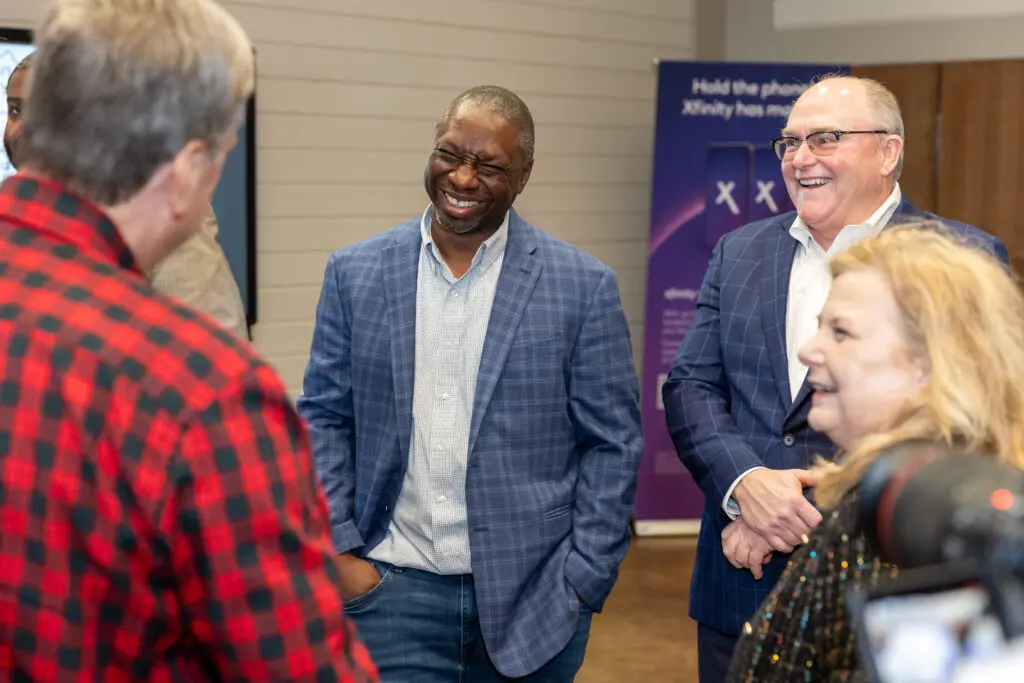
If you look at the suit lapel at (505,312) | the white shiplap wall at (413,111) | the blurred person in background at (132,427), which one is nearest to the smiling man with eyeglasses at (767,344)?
the suit lapel at (505,312)

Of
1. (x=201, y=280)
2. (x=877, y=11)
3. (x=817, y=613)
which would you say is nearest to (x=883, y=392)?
(x=817, y=613)

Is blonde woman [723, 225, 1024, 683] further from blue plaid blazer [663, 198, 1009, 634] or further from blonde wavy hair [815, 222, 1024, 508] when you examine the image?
blue plaid blazer [663, 198, 1009, 634]

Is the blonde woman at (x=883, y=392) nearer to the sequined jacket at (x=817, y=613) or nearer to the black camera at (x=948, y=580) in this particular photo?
the sequined jacket at (x=817, y=613)

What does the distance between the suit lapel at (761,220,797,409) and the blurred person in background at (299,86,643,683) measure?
29 centimetres

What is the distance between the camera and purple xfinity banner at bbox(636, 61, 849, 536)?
554 cm

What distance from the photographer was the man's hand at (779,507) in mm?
2275

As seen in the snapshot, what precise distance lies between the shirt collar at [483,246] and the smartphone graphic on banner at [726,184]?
3218 mm

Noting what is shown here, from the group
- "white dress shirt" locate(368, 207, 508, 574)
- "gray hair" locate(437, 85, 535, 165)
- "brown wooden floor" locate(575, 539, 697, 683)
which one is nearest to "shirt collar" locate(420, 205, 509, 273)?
"white dress shirt" locate(368, 207, 508, 574)

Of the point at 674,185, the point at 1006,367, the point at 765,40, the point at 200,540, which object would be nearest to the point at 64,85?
the point at 200,540

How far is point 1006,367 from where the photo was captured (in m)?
1.41

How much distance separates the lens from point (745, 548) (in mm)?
2395

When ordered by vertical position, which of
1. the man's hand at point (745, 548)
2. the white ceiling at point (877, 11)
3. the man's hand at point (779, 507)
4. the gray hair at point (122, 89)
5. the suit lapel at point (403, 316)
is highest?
the white ceiling at point (877, 11)

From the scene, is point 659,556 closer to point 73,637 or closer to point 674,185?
point 674,185

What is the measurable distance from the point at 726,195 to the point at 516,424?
136 inches
